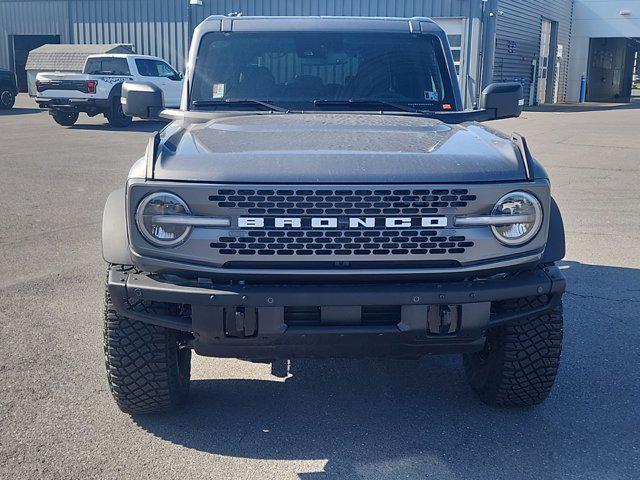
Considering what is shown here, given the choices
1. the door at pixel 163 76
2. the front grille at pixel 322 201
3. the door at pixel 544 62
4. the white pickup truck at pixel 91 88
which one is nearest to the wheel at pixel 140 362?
the front grille at pixel 322 201

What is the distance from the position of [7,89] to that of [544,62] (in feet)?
83.7

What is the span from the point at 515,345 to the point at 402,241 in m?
0.87

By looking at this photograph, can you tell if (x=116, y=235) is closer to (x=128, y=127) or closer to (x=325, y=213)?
(x=325, y=213)

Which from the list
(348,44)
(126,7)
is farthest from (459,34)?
(348,44)

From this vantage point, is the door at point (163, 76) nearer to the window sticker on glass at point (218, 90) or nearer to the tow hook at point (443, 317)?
the window sticker on glass at point (218, 90)

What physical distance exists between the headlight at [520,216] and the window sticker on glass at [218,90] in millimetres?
2164

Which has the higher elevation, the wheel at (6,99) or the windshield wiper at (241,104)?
the windshield wiper at (241,104)

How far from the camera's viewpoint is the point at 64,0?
3206 centimetres

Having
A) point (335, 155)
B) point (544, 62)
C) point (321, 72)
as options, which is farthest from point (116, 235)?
point (544, 62)

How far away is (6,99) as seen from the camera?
2586cm

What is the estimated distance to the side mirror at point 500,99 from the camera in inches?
196

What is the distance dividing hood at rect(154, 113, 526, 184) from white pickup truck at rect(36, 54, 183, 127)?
16283 millimetres

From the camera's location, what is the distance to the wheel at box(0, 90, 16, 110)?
2567 centimetres

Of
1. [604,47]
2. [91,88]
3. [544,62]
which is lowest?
[91,88]
